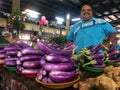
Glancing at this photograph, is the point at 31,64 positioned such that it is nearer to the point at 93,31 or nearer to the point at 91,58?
the point at 91,58

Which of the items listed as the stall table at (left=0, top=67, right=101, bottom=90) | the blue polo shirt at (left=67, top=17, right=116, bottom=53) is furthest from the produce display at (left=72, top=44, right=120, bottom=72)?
the blue polo shirt at (left=67, top=17, right=116, bottom=53)

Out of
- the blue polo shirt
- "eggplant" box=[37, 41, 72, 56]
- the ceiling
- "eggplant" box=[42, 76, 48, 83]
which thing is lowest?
"eggplant" box=[42, 76, 48, 83]

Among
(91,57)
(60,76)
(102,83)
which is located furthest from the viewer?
(91,57)

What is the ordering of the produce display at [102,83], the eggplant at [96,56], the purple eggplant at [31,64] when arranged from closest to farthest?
the produce display at [102,83], the purple eggplant at [31,64], the eggplant at [96,56]

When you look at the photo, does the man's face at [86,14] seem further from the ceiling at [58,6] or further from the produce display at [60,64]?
the ceiling at [58,6]

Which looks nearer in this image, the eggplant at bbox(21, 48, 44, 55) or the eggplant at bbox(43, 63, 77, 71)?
the eggplant at bbox(43, 63, 77, 71)

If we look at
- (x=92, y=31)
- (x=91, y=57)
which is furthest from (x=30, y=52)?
(x=92, y=31)

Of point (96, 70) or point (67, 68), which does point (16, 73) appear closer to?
point (67, 68)

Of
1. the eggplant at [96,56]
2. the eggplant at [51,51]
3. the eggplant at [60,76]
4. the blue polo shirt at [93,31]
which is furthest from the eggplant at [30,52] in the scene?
the blue polo shirt at [93,31]

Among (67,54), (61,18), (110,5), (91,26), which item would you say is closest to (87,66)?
(67,54)

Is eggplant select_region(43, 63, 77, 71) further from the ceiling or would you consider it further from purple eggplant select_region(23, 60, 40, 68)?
the ceiling

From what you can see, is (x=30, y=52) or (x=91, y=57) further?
(x=91, y=57)

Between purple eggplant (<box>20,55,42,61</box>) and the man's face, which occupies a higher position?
the man's face

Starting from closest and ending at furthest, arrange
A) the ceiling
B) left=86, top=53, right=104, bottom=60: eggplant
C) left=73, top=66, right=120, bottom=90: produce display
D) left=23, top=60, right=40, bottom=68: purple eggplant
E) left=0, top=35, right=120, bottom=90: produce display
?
left=73, top=66, right=120, bottom=90: produce display < left=0, top=35, right=120, bottom=90: produce display < left=23, top=60, right=40, bottom=68: purple eggplant < left=86, top=53, right=104, bottom=60: eggplant < the ceiling
